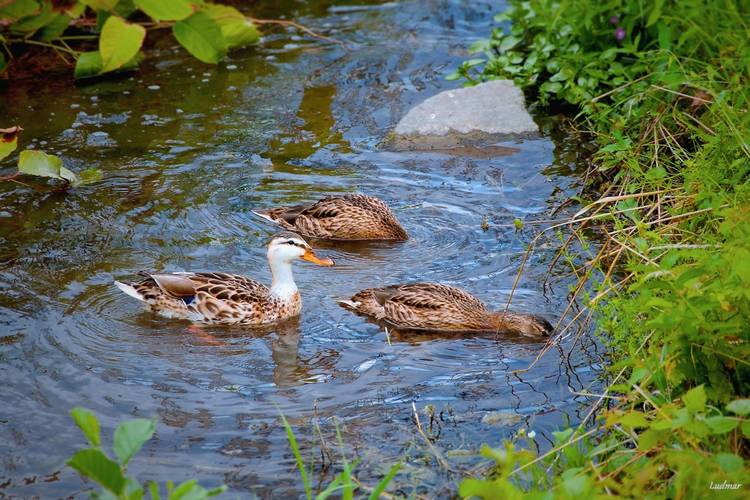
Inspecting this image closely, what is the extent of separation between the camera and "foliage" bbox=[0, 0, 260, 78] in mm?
11664

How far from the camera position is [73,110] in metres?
11.4

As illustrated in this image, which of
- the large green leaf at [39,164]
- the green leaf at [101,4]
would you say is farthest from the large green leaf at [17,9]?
the large green leaf at [39,164]

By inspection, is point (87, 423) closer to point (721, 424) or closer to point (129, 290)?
point (721, 424)

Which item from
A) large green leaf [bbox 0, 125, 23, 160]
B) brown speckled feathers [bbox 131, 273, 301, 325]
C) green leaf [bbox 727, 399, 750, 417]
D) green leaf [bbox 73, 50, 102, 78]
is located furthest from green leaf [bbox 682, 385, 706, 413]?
green leaf [bbox 73, 50, 102, 78]

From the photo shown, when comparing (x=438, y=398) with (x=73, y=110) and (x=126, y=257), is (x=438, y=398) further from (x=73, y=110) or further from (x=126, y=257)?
(x=73, y=110)

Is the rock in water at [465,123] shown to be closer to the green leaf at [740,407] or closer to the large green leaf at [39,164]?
the large green leaf at [39,164]

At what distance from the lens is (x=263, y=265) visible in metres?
8.69

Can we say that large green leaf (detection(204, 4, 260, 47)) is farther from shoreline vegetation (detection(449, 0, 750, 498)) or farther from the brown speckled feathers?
the brown speckled feathers

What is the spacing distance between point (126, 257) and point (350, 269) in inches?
72.4

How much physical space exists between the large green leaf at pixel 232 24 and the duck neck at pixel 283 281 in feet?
17.1

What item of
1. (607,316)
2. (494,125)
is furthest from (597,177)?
(607,316)

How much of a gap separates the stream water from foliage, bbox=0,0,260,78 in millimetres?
368

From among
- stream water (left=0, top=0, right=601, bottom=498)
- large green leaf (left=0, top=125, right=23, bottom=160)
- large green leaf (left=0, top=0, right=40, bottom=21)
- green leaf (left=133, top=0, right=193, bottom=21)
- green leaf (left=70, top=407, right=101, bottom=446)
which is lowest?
stream water (left=0, top=0, right=601, bottom=498)

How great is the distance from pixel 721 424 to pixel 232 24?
9.56m
